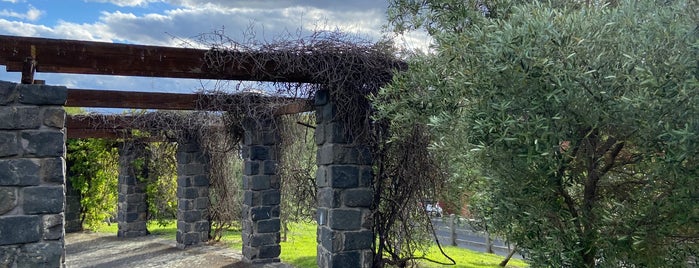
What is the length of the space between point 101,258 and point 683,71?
32.5 ft

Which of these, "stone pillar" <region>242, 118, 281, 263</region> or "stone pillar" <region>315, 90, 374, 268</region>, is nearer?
"stone pillar" <region>315, 90, 374, 268</region>

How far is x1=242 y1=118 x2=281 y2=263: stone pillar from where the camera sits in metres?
8.20

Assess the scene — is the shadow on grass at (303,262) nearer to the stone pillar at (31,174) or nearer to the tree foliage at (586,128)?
the stone pillar at (31,174)

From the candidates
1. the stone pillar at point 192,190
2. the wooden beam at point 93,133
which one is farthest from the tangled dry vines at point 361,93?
the wooden beam at point 93,133

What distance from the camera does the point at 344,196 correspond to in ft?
17.5

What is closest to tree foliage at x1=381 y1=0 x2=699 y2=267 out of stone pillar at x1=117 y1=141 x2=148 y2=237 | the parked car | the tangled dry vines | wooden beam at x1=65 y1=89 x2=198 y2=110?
the tangled dry vines

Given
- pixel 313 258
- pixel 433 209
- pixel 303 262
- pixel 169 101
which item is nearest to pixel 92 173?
pixel 169 101

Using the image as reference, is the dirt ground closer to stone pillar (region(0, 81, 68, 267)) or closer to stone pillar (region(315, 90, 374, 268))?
stone pillar (region(315, 90, 374, 268))

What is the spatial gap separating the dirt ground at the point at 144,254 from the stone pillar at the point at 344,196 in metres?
2.96

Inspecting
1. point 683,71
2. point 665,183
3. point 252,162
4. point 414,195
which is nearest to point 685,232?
point 665,183

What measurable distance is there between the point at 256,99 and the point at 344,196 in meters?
2.88

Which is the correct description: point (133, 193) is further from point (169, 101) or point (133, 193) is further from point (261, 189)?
point (169, 101)

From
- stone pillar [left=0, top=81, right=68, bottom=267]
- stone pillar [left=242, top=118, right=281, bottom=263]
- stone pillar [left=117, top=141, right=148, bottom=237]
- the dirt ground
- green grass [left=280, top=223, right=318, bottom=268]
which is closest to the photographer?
stone pillar [left=0, top=81, right=68, bottom=267]

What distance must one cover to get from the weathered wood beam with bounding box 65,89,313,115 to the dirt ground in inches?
95.5
